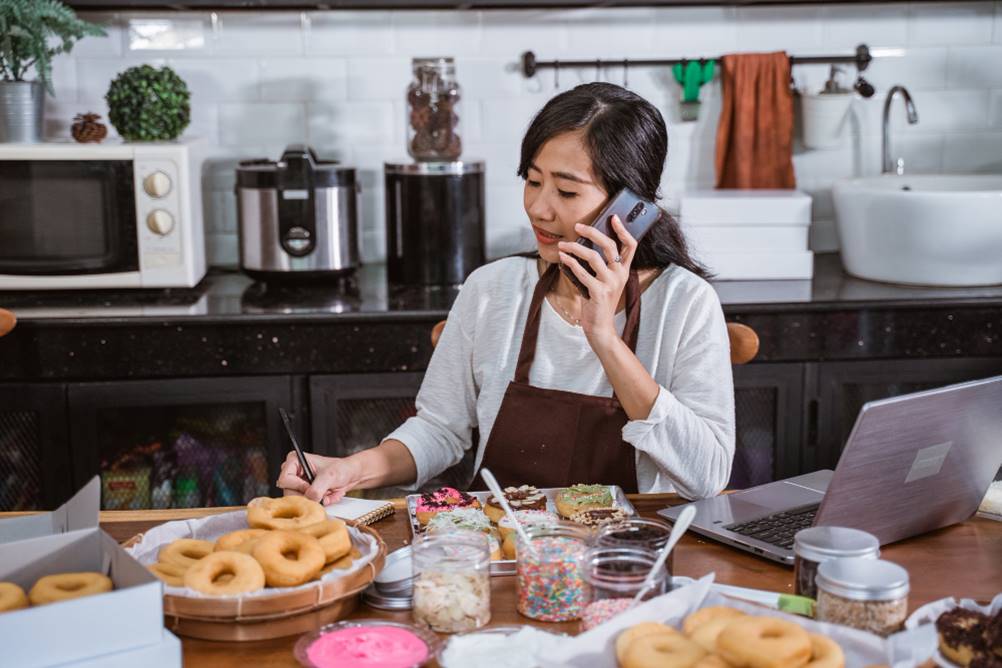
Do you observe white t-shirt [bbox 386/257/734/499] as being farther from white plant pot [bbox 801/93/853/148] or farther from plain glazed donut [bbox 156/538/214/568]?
white plant pot [bbox 801/93/853/148]

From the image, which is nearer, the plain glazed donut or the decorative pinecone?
the plain glazed donut

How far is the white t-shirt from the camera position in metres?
1.82

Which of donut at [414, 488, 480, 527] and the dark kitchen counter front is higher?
the dark kitchen counter front

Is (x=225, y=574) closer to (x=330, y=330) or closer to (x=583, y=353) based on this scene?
(x=583, y=353)

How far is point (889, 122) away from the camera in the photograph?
137 inches

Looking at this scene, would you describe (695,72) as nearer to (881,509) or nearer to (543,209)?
(543,209)

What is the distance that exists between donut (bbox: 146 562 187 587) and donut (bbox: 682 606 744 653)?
545 millimetres

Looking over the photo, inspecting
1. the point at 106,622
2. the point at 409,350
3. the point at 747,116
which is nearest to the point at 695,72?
the point at 747,116

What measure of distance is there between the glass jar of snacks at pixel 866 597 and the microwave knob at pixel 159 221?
2.14m

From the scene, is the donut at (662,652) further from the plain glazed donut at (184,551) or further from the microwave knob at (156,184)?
the microwave knob at (156,184)

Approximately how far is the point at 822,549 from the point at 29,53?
2517 mm

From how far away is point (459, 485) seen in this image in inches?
119

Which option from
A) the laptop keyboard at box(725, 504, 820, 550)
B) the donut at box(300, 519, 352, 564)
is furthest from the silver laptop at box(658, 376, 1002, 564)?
the donut at box(300, 519, 352, 564)

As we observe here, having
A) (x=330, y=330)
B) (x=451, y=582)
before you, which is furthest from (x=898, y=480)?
(x=330, y=330)
